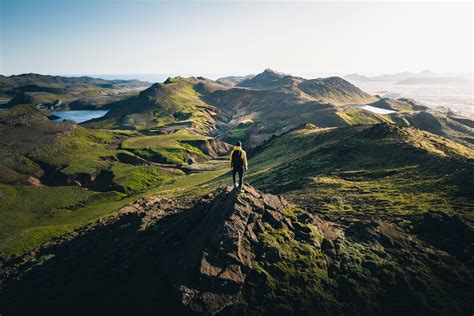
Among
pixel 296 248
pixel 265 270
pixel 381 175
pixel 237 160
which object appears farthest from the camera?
pixel 381 175

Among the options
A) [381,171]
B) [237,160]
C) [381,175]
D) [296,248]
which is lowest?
[381,175]

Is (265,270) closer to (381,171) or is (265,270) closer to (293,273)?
(293,273)

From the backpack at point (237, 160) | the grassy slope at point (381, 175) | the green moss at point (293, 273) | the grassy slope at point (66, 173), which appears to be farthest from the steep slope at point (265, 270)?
the grassy slope at point (66, 173)

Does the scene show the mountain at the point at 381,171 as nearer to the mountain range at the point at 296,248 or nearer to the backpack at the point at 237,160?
the mountain range at the point at 296,248

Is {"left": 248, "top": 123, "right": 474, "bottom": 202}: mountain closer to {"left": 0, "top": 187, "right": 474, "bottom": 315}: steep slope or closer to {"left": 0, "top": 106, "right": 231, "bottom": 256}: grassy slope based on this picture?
{"left": 0, "top": 187, "right": 474, "bottom": 315}: steep slope

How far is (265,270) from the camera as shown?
846 inches

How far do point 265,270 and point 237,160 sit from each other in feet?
29.6

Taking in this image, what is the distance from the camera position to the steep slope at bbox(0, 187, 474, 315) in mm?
19891

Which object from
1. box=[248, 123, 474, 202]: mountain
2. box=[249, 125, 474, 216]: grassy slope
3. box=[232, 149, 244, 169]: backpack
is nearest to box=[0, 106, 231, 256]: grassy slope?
box=[248, 123, 474, 202]: mountain

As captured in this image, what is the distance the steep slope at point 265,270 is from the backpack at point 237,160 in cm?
224

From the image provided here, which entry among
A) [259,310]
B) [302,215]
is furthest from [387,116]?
[259,310]

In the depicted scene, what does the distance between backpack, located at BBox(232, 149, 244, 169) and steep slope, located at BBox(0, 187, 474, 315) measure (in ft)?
7.36

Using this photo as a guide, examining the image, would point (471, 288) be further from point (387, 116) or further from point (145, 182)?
point (387, 116)

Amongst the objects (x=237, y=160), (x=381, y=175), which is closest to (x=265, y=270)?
(x=237, y=160)
